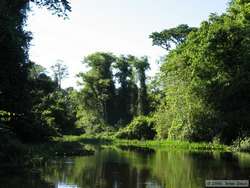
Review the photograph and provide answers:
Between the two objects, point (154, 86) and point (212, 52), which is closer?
point (212, 52)

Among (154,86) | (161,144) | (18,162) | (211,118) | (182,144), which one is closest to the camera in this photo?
(18,162)

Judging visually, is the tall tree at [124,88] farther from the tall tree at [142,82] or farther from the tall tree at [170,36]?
the tall tree at [170,36]

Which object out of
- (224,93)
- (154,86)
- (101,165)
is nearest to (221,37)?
(224,93)

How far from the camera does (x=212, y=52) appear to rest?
2570 cm

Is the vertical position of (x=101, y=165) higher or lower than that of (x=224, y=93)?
lower

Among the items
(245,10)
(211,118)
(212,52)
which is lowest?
(211,118)

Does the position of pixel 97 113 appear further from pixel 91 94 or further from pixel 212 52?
pixel 212 52

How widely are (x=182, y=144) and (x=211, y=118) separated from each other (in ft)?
82.2

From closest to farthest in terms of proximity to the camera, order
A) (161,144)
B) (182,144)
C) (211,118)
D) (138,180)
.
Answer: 1. (138,180)
2. (211,118)
3. (182,144)
4. (161,144)

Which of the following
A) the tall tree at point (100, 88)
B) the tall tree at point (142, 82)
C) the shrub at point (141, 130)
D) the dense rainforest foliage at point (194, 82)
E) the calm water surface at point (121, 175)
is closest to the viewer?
the calm water surface at point (121, 175)

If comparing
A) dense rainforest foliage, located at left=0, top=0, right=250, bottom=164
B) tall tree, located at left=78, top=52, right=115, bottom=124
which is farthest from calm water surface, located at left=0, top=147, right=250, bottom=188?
tall tree, located at left=78, top=52, right=115, bottom=124

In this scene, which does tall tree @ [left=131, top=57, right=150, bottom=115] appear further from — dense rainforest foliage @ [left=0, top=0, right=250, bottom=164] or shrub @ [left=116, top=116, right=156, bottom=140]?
dense rainforest foliage @ [left=0, top=0, right=250, bottom=164]

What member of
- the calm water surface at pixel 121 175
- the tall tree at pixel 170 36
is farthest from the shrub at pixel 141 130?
the calm water surface at pixel 121 175

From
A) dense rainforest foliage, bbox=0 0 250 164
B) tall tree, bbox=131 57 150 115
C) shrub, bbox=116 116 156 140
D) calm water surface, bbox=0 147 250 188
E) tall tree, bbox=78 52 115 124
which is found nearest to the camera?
calm water surface, bbox=0 147 250 188
